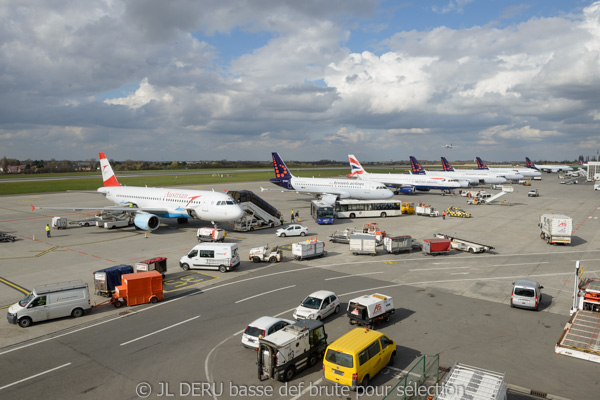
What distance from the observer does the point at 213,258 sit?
3391 centimetres

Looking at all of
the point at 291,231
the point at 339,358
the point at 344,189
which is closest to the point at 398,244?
the point at 291,231

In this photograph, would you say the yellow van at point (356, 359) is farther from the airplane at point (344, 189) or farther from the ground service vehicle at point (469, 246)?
the airplane at point (344, 189)

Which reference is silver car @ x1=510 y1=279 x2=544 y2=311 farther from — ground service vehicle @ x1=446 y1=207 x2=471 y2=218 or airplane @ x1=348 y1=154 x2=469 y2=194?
airplane @ x1=348 y1=154 x2=469 y2=194

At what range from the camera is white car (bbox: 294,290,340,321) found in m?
22.4

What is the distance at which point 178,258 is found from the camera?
38.4 meters

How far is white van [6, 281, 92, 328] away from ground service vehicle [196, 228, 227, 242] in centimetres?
2006

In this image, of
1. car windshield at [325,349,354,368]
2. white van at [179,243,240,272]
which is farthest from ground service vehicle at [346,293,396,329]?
white van at [179,243,240,272]

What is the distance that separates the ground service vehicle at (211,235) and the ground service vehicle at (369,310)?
25.3m

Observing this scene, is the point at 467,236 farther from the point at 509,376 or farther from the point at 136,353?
the point at 136,353

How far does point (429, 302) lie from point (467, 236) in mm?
26194

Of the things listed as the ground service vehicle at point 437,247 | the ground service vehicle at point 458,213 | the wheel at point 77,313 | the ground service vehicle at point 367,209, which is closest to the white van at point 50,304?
the wheel at point 77,313

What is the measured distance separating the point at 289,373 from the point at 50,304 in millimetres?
16467

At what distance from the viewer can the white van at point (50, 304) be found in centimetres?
2225

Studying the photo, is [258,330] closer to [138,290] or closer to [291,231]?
[138,290]
